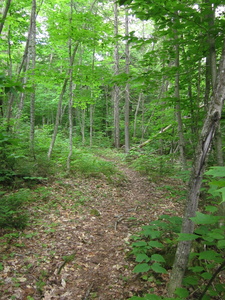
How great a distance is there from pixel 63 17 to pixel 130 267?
7.73 metres

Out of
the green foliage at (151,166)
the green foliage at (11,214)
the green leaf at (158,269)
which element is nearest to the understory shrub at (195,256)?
the green leaf at (158,269)

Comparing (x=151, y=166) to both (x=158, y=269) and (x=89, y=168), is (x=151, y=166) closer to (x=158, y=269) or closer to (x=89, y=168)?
(x=89, y=168)

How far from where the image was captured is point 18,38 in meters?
10.0

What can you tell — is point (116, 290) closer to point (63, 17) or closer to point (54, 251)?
point (54, 251)

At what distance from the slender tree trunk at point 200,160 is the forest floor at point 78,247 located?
2.44 feet

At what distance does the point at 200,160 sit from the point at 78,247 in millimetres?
3098

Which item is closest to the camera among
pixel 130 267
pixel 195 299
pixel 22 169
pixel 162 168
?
pixel 195 299

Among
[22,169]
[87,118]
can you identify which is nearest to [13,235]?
[22,169]

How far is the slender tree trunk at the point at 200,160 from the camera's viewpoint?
232 cm

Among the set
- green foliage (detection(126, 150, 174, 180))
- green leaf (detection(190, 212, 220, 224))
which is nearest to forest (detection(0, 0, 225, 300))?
green leaf (detection(190, 212, 220, 224))

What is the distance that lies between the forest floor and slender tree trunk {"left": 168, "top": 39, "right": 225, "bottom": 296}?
0.74 m

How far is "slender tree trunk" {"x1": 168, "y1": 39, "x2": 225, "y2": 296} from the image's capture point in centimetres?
232

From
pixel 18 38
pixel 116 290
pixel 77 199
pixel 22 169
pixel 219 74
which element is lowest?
pixel 116 290

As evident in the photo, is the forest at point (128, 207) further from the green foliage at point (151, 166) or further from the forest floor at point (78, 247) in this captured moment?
the green foliage at point (151, 166)
